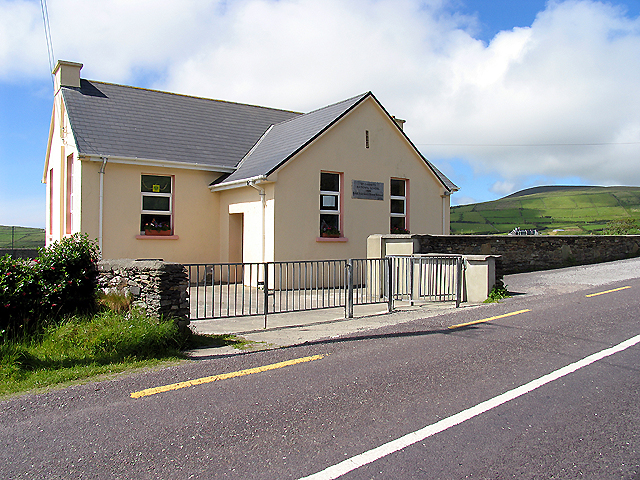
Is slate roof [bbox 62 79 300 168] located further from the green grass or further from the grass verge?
the grass verge

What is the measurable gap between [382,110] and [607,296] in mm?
9540

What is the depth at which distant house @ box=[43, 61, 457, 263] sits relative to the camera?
50.8ft

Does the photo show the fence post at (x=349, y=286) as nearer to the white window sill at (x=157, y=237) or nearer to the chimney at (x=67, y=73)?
the white window sill at (x=157, y=237)

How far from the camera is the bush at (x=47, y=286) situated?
681 cm

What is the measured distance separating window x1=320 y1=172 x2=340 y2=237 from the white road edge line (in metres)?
10.9

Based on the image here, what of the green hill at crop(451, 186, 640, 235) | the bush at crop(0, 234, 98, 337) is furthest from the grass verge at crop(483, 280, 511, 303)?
the green hill at crop(451, 186, 640, 235)

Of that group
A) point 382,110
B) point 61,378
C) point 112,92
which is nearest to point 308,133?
point 382,110

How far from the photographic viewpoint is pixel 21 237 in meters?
26.9

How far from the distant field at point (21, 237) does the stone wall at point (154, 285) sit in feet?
67.1

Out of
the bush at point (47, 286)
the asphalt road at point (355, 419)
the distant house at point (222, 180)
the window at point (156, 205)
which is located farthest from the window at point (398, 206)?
the bush at point (47, 286)

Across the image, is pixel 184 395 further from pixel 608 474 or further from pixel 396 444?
pixel 608 474

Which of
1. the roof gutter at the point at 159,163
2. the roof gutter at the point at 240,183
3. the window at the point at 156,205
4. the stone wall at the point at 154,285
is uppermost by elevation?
the roof gutter at the point at 159,163

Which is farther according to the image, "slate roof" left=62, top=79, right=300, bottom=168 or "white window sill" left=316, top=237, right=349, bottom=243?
"white window sill" left=316, top=237, right=349, bottom=243

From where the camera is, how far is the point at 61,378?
5.76 metres
